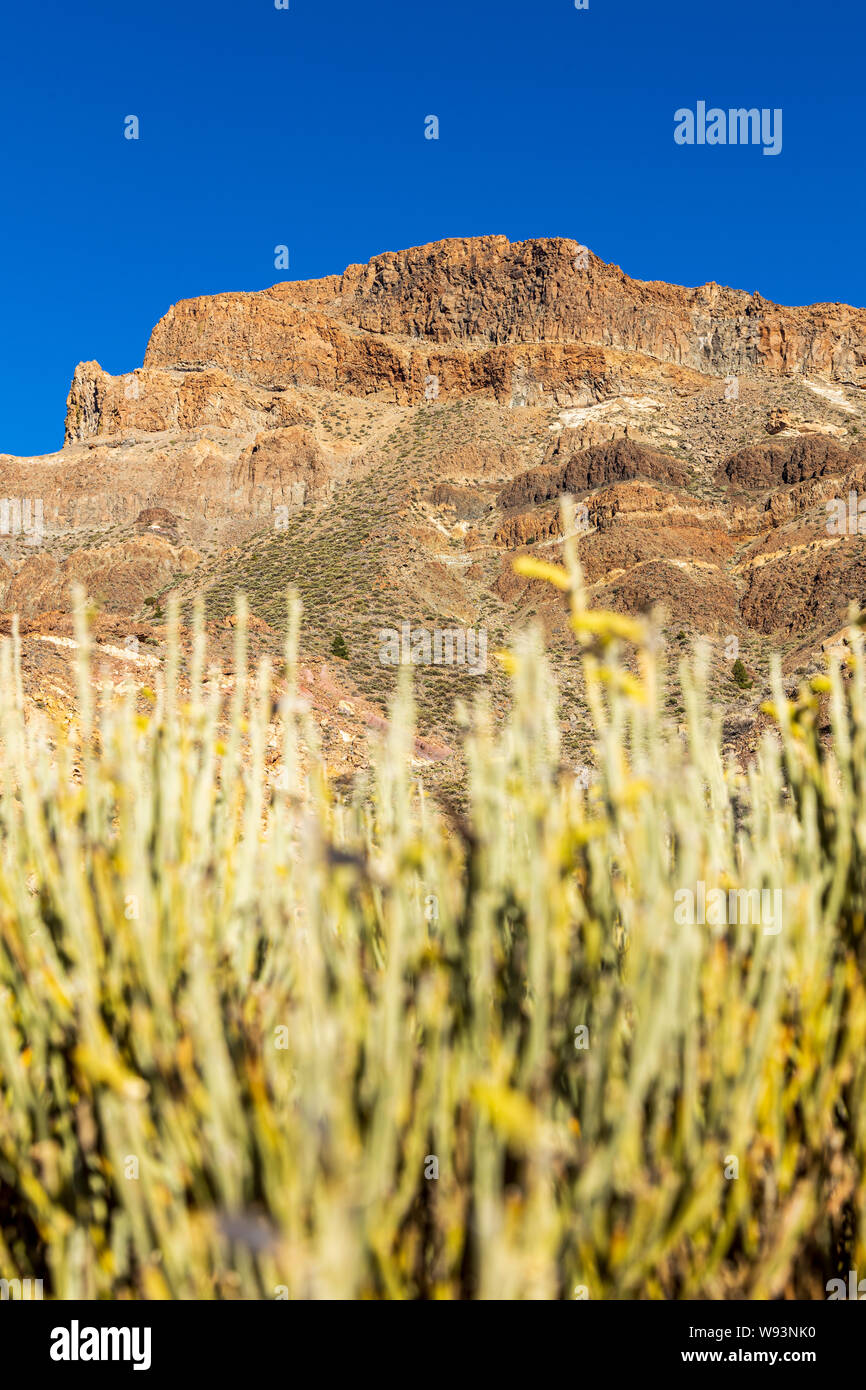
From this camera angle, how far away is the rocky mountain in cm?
3406

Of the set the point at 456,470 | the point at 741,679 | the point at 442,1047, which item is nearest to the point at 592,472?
the point at 456,470

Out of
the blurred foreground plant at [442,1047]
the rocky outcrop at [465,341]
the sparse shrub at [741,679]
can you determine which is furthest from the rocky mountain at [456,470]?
the blurred foreground plant at [442,1047]

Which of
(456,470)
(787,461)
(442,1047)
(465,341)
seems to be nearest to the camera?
(442,1047)

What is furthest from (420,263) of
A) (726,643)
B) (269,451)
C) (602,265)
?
(726,643)

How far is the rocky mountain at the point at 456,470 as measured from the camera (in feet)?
112

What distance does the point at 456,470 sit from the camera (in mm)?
55125

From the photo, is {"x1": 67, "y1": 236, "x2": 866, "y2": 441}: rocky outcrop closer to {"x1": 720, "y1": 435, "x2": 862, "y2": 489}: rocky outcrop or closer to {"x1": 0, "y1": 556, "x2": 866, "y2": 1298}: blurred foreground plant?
{"x1": 720, "y1": 435, "x2": 862, "y2": 489}: rocky outcrop

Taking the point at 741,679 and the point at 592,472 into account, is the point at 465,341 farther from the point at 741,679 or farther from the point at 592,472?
the point at 741,679

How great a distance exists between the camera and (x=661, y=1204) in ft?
4.76

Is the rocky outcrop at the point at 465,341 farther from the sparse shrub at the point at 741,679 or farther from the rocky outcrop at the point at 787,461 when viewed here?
the sparse shrub at the point at 741,679

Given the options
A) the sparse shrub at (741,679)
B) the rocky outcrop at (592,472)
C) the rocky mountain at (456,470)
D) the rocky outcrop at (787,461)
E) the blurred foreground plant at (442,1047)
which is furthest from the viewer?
the rocky outcrop at (592,472)

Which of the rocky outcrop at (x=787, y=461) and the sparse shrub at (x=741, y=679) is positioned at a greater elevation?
the rocky outcrop at (x=787, y=461)
